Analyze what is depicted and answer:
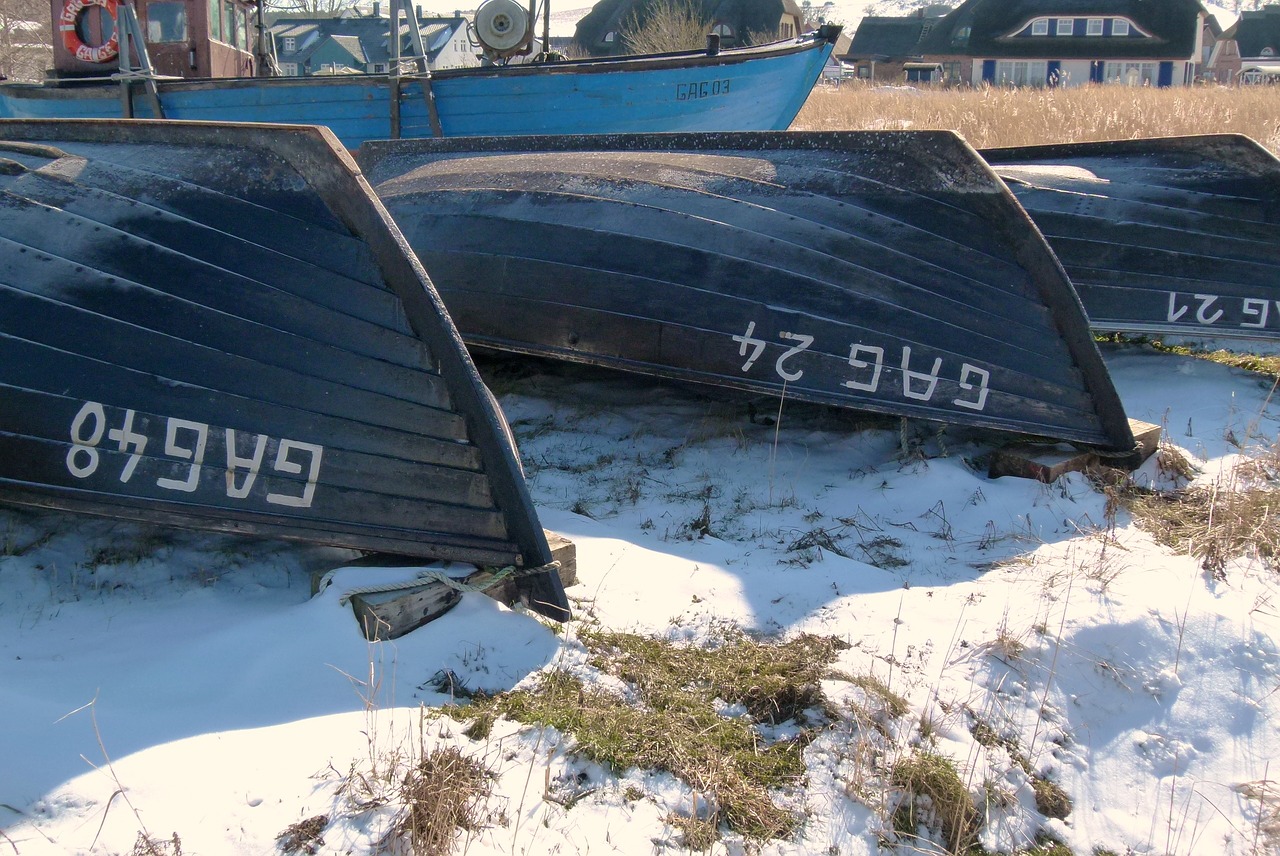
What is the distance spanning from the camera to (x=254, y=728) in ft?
8.54

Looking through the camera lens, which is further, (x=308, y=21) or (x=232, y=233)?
(x=308, y=21)

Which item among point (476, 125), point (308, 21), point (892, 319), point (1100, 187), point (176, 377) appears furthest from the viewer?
point (308, 21)

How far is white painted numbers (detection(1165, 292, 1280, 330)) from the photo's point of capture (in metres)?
5.53

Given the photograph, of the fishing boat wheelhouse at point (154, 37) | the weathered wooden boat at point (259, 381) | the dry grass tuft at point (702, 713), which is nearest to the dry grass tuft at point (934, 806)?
the dry grass tuft at point (702, 713)

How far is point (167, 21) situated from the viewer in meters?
11.5

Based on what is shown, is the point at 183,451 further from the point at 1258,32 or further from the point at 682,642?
the point at 1258,32

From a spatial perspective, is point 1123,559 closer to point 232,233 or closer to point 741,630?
point 741,630

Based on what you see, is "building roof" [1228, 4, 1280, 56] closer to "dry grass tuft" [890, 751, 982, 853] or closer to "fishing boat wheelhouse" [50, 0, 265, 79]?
"fishing boat wheelhouse" [50, 0, 265, 79]

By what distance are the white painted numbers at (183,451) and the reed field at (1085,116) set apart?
8.57m

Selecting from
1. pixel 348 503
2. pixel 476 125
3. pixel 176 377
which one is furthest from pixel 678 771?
pixel 476 125

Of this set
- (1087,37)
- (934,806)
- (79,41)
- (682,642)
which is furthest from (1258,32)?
(934,806)

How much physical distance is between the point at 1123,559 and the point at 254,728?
2.77 meters

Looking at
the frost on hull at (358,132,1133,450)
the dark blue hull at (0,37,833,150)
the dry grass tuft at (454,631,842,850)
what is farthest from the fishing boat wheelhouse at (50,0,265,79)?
the dry grass tuft at (454,631,842,850)

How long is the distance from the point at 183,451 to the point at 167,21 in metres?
10.2
